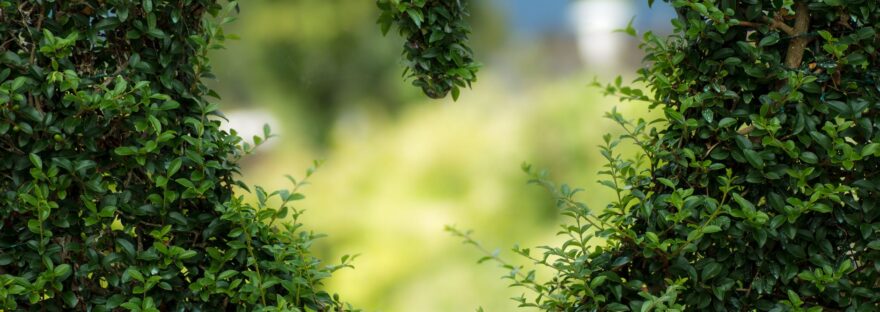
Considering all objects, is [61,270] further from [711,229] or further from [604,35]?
[604,35]

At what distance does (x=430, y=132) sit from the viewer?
589cm

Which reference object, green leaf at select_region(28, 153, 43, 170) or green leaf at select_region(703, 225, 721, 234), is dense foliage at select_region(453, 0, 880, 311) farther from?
green leaf at select_region(28, 153, 43, 170)

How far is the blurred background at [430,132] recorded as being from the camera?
213 inches

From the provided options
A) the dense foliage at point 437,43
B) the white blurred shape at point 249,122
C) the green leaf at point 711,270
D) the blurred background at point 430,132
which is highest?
the white blurred shape at point 249,122

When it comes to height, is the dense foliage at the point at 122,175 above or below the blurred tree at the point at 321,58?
below

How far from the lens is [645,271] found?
180cm

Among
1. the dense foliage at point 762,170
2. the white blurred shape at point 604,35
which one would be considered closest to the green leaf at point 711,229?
the dense foliage at point 762,170

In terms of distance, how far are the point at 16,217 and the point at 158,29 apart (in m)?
0.46

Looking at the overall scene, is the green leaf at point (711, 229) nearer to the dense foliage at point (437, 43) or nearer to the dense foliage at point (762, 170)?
the dense foliage at point (762, 170)

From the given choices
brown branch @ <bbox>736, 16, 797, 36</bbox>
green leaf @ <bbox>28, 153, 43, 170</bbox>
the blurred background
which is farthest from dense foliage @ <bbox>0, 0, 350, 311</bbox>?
the blurred background

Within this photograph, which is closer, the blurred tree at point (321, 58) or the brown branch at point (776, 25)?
the brown branch at point (776, 25)

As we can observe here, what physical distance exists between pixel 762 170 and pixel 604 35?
18.6ft

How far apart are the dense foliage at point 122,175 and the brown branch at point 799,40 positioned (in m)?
1.01

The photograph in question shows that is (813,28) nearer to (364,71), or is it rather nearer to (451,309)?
(451,309)
